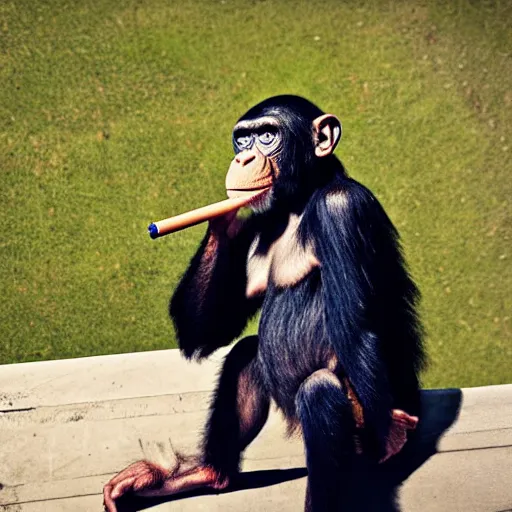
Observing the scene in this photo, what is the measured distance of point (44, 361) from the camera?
423cm

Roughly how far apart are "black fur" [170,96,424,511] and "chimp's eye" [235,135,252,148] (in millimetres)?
77

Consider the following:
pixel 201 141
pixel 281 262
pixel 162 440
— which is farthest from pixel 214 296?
pixel 201 141

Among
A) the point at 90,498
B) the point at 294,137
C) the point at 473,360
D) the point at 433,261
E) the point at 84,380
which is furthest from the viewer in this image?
the point at 433,261

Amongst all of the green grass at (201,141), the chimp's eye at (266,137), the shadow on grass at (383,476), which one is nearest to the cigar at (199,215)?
the chimp's eye at (266,137)

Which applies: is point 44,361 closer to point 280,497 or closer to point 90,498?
point 90,498

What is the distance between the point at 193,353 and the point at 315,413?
28.7 inches

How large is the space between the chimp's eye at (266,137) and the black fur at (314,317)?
0.15 feet

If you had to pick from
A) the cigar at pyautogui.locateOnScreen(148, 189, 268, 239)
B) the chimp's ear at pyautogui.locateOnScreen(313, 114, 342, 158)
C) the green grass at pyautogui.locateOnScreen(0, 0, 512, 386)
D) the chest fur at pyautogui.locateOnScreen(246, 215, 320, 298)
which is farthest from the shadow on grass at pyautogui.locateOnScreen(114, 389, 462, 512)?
the chimp's ear at pyautogui.locateOnScreen(313, 114, 342, 158)

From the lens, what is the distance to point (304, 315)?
3.19m

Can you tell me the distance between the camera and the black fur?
301 cm

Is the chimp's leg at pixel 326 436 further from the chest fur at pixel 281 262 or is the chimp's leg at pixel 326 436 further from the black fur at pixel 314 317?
the chest fur at pixel 281 262

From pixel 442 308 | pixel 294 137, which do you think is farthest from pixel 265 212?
pixel 442 308

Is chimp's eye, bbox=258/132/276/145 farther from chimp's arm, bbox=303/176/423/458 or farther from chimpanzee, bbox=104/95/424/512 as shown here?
chimp's arm, bbox=303/176/423/458

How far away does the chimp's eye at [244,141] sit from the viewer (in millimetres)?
3277
